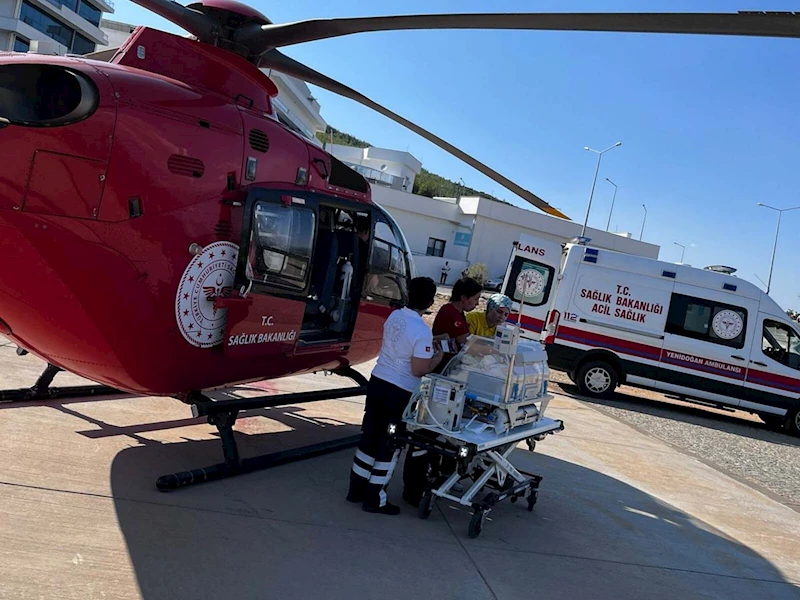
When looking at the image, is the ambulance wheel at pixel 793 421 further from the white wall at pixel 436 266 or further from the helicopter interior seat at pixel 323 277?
the white wall at pixel 436 266

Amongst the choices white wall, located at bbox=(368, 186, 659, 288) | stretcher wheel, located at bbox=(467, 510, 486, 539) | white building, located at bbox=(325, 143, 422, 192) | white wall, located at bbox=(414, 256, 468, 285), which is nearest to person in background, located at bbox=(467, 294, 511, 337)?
stretcher wheel, located at bbox=(467, 510, 486, 539)

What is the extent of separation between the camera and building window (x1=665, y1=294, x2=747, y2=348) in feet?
42.0

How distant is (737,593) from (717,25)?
3.73m

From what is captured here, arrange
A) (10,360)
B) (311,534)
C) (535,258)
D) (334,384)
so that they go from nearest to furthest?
(311,534)
(10,360)
(334,384)
(535,258)

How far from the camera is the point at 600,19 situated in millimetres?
3932

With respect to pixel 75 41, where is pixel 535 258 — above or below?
below

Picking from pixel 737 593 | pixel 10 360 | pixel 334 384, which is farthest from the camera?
pixel 334 384

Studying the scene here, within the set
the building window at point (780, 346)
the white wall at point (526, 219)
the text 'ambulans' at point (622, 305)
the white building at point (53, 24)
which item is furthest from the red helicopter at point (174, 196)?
the white wall at point (526, 219)

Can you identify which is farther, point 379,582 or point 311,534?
point 311,534

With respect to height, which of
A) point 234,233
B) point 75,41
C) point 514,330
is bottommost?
point 514,330

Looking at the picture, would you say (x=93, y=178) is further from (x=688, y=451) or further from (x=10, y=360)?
(x=688, y=451)

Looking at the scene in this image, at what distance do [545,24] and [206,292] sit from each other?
2.80 metres

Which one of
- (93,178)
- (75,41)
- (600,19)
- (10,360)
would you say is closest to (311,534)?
(93,178)

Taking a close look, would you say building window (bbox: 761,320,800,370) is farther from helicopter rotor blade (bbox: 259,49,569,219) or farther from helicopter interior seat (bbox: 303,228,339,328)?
helicopter interior seat (bbox: 303,228,339,328)
